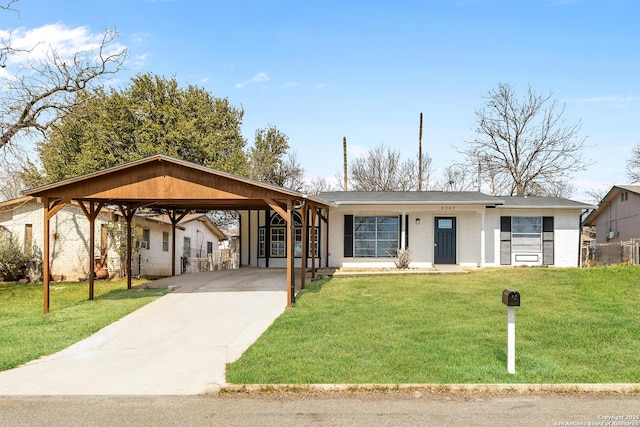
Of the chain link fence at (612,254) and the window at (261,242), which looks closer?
the chain link fence at (612,254)

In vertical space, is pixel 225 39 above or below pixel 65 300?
above

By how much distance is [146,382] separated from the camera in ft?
24.2

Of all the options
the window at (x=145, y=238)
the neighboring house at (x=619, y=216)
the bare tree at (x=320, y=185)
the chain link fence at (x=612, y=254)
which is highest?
the bare tree at (x=320, y=185)

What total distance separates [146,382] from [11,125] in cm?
1250

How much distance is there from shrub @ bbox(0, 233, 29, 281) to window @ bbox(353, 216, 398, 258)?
37.8 feet

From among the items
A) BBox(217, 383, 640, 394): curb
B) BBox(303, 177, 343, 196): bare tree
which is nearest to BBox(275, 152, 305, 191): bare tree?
BBox(303, 177, 343, 196): bare tree

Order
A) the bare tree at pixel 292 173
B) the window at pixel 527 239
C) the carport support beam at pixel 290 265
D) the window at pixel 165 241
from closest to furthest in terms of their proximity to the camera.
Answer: the carport support beam at pixel 290 265 → the window at pixel 527 239 → the window at pixel 165 241 → the bare tree at pixel 292 173

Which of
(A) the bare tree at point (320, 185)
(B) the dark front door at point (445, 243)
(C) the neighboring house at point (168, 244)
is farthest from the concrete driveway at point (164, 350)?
(A) the bare tree at point (320, 185)

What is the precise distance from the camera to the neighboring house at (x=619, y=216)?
22.9 metres

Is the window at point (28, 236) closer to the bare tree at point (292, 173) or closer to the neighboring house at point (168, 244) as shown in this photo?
the neighboring house at point (168, 244)

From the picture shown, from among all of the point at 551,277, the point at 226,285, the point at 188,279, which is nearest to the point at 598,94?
the point at 551,277

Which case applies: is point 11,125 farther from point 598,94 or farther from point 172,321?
point 598,94

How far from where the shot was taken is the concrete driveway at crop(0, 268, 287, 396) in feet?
23.7

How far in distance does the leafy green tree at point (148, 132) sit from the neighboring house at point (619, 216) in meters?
18.1
